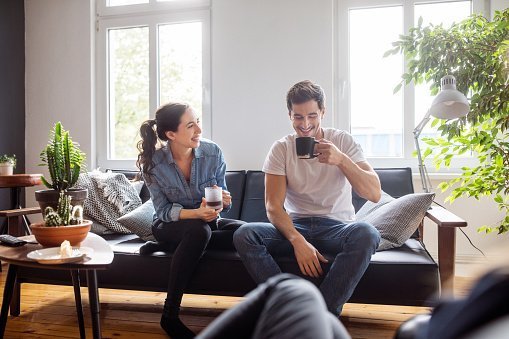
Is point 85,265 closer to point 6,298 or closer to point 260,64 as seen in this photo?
point 6,298

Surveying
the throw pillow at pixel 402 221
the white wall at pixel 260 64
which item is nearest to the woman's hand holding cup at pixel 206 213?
the throw pillow at pixel 402 221

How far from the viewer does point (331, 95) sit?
344 cm

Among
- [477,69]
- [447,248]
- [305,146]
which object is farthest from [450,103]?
[305,146]

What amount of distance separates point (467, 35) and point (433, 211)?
3.14 ft

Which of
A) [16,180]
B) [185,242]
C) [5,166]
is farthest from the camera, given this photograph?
[5,166]

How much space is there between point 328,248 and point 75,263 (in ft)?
3.39

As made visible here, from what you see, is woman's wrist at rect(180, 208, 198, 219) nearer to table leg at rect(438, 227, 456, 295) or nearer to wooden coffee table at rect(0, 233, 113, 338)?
wooden coffee table at rect(0, 233, 113, 338)

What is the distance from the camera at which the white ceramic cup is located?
210 cm

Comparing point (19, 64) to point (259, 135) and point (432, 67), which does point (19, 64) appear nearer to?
point (259, 135)

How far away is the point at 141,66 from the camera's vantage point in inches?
159

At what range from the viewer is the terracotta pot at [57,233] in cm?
172

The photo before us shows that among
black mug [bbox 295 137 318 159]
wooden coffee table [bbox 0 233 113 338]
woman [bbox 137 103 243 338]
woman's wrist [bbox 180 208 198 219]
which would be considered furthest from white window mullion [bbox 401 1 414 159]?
wooden coffee table [bbox 0 233 113 338]

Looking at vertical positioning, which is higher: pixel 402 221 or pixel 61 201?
pixel 61 201

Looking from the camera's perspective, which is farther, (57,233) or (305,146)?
(305,146)
